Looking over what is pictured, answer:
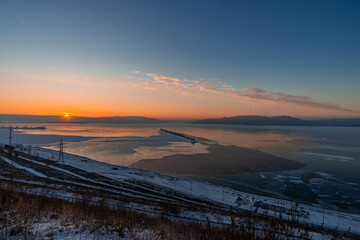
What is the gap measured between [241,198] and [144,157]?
22.3 m

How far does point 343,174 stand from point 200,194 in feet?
65.4

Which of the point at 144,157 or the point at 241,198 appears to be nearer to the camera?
the point at 241,198

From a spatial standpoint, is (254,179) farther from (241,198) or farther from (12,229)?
(12,229)

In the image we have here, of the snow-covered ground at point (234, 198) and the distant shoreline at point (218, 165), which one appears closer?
the snow-covered ground at point (234, 198)

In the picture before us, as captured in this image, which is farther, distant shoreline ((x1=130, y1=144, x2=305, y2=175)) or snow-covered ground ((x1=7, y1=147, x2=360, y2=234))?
distant shoreline ((x1=130, y1=144, x2=305, y2=175))

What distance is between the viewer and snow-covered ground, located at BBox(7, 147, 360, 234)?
13109 millimetres

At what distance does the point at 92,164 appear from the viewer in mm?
29219

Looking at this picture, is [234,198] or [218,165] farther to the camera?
[218,165]

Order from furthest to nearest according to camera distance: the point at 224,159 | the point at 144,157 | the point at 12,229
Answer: the point at 144,157 < the point at 224,159 < the point at 12,229

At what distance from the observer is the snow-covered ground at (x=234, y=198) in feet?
43.0

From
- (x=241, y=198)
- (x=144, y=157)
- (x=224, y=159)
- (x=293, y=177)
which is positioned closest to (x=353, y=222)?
(x=241, y=198)

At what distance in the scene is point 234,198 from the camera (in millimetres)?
17141

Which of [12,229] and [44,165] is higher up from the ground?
[12,229]

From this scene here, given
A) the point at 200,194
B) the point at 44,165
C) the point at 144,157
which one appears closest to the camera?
the point at 200,194
